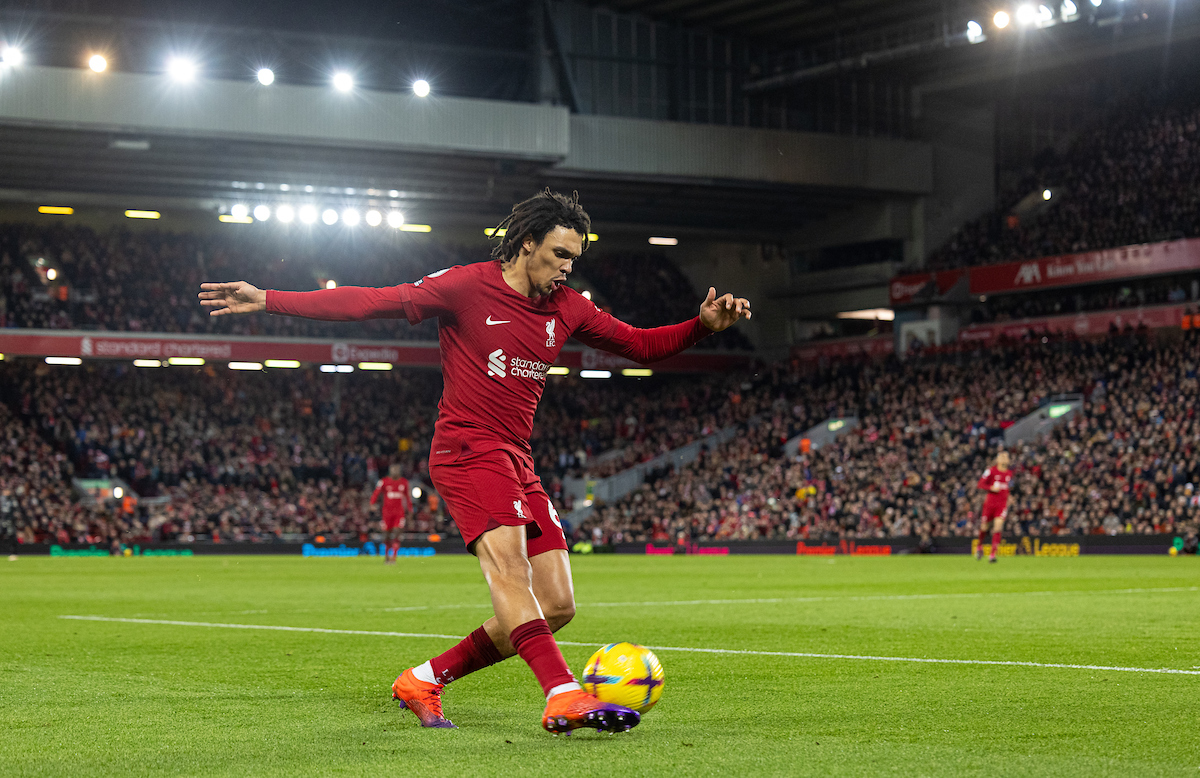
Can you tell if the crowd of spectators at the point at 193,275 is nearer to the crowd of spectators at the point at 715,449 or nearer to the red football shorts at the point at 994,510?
the crowd of spectators at the point at 715,449

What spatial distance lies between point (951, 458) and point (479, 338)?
3646cm

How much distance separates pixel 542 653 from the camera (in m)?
5.79

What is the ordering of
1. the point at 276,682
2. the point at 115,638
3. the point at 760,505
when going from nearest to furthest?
the point at 276,682 → the point at 115,638 → the point at 760,505

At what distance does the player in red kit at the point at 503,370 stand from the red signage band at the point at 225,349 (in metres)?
38.5

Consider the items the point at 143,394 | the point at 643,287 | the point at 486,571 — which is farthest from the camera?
the point at 643,287

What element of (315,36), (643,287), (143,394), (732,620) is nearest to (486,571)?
(732,620)

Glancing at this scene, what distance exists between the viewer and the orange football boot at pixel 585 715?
5469 mm

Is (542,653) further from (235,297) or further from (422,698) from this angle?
(235,297)

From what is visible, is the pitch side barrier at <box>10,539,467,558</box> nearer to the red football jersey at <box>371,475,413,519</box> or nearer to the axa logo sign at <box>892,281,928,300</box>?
the red football jersey at <box>371,475,413,519</box>

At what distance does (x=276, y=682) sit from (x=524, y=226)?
11.4 ft

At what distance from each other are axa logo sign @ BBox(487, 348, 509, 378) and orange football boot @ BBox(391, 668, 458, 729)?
1536 mm

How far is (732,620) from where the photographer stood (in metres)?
13.3

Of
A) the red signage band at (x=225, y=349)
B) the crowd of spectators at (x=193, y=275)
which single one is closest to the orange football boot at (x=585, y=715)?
the red signage band at (x=225, y=349)

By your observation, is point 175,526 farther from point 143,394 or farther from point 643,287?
point 643,287
